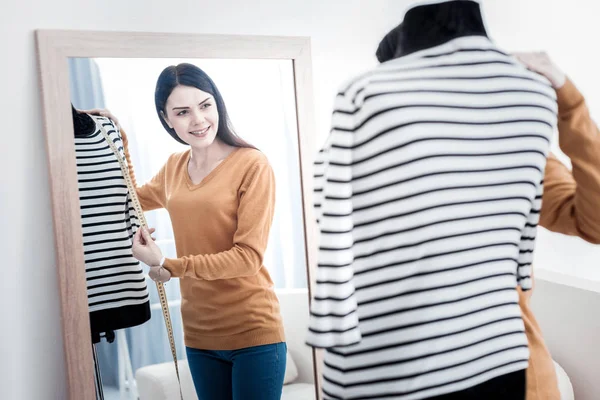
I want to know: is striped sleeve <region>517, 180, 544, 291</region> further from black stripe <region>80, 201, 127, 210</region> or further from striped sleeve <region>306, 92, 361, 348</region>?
black stripe <region>80, 201, 127, 210</region>

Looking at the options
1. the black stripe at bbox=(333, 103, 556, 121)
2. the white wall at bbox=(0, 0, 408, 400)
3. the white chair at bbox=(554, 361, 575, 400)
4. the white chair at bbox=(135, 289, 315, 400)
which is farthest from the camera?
the white chair at bbox=(554, 361, 575, 400)

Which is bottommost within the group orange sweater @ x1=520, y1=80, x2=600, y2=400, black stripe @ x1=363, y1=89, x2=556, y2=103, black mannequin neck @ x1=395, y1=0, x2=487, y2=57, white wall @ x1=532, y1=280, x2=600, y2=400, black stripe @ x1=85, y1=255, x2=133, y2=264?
white wall @ x1=532, y1=280, x2=600, y2=400

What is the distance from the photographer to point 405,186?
A: 37.9 inches

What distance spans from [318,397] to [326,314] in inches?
32.6

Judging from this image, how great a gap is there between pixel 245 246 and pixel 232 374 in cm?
32

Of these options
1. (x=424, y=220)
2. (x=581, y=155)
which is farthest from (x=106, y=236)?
(x=581, y=155)

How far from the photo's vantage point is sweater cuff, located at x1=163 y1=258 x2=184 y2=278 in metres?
1.50

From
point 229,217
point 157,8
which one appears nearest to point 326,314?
point 229,217

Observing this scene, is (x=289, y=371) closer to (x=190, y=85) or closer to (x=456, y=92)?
(x=190, y=85)

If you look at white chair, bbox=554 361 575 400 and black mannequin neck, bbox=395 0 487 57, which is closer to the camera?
black mannequin neck, bbox=395 0 487 57

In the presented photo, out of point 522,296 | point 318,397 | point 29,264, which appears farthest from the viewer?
point 318,397

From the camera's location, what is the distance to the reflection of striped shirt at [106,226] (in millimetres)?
1471

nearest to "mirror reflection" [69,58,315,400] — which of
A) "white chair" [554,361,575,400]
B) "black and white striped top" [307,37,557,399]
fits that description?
"black and white striped top" [307,37,557,399]

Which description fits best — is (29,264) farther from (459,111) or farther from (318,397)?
(459,111)
